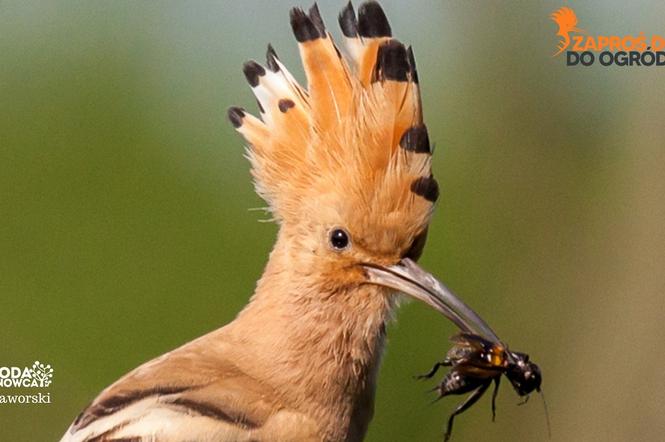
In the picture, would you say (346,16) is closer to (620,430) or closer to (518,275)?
(518,275)

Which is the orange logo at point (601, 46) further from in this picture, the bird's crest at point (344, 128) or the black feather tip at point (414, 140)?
the black feather tip at point (414, 140)

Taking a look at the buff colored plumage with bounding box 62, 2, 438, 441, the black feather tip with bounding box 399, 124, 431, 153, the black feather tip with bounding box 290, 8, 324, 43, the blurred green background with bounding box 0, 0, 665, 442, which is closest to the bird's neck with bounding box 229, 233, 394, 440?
the buff colored plumage with bounding box 62, 2, 438, 441

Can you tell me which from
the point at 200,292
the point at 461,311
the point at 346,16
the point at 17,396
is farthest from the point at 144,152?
the point at 461,311

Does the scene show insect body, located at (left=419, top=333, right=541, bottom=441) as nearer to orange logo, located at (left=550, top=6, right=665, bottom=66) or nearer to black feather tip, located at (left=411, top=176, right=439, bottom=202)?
black feather tip, located at (left=411, top=176, right=439, bottom=202)

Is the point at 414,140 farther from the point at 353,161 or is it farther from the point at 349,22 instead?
the point at 349,22

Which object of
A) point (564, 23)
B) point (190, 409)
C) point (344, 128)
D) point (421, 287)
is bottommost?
point (190, 409)

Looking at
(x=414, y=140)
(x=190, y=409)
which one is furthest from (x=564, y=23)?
(x=190, y=409)

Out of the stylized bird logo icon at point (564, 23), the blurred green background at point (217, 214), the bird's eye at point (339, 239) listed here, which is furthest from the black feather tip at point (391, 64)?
the stylized bird logo icon at point (564, 23)
